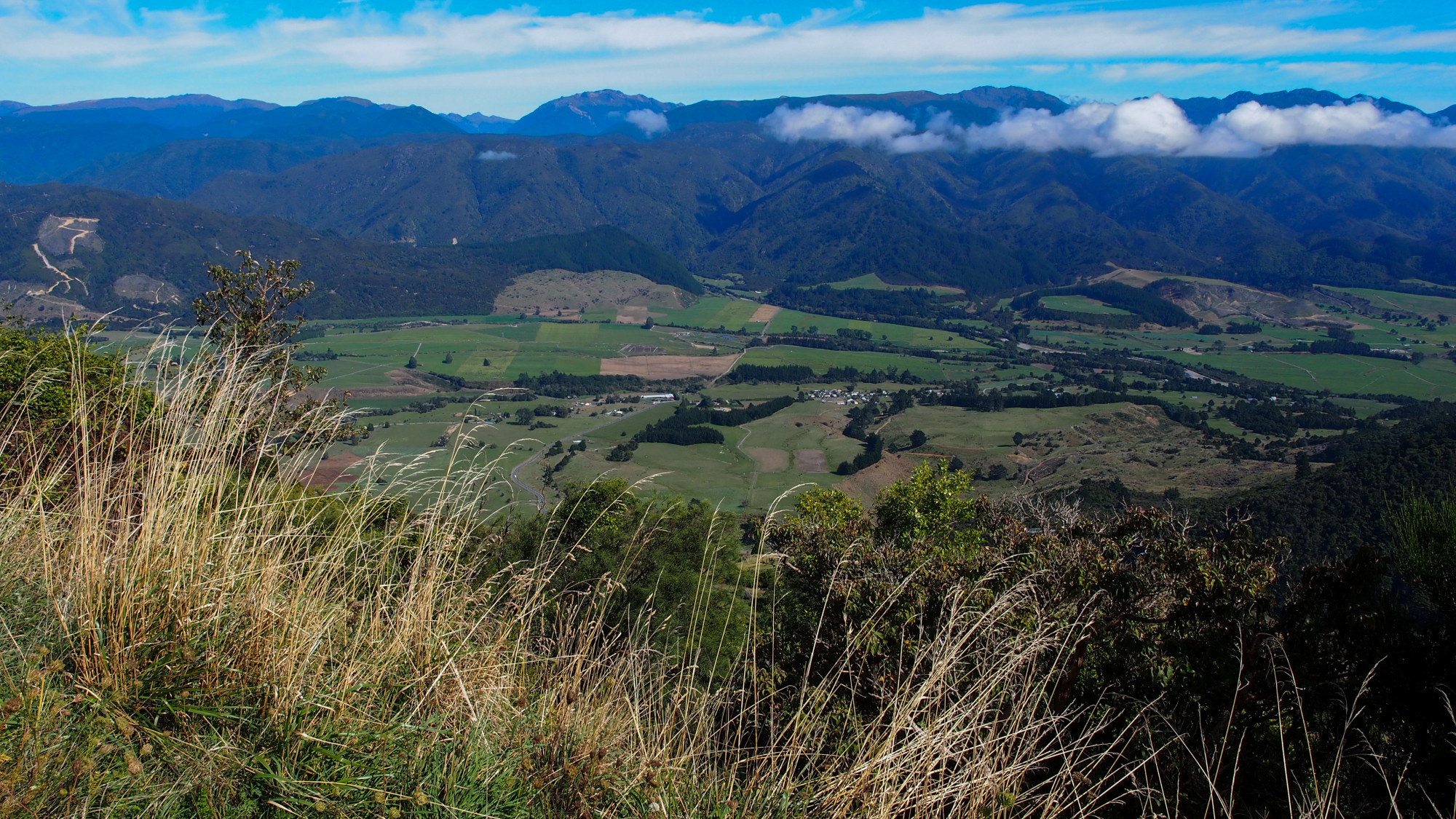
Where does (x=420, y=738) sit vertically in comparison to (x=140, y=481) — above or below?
below

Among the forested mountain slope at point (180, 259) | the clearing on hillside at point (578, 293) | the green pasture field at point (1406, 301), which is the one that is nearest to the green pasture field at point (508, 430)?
the forested mountain slope at point (180, 259)

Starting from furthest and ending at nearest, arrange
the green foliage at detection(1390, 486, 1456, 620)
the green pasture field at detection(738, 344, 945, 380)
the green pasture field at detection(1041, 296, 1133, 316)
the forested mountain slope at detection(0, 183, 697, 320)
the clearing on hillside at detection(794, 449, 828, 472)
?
1. the green pasture field at detection(1041, 296, 1133, 316)
2. the forested mountain slope at detection(0, 183, 697, 320)
3. the green pasture field at detection(738, 344, 945, 380)
4. the clearing on hillside at detection(794, 449, 828, 472)
5. the green foliage at detection(1390, 486, 1456, 620)

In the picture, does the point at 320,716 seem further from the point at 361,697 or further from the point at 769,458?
the point at 769,458

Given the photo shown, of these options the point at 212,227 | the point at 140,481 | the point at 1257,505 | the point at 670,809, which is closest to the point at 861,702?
the point at 670,809

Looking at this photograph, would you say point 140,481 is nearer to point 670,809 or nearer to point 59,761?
point 59,761

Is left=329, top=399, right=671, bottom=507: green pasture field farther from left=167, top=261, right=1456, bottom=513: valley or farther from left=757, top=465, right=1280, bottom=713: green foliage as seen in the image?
left=757, top=465, right=1280, bottom=713: green foliage

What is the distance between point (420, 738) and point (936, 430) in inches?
2290

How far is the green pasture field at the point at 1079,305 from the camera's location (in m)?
134

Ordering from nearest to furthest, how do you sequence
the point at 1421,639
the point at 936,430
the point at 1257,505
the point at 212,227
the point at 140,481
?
the point at 140,481
the point at 1421,639
the point at 1257,505
the point at 936,430
the point at 212,227

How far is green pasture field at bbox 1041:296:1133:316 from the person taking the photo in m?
134

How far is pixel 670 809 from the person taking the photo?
2.56m

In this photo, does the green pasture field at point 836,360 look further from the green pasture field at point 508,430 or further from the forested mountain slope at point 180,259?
the forested mountain slope at point 180,259

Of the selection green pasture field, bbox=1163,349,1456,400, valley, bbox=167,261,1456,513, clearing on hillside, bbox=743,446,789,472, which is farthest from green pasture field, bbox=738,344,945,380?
clearing on hillside, bbox=743,446,789,472

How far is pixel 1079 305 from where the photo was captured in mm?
141000
